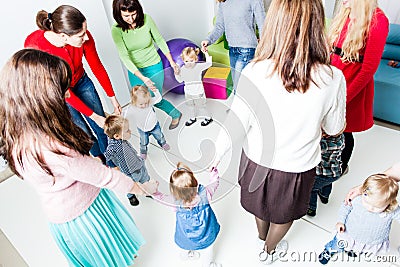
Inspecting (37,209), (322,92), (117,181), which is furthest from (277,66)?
(37,209)

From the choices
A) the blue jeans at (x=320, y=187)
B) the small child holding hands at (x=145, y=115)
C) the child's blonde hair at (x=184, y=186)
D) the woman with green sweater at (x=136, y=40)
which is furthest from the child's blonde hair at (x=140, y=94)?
the blue jeans at (x=320, y=187)

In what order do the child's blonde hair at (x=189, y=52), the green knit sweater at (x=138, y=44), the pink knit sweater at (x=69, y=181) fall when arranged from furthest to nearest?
the child's blonde hair at (x=189, y=52)
the green knit sweater at (x=138, y=44)
the pink knit sweater at (x=69, y=181)

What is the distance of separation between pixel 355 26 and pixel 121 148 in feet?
4.05

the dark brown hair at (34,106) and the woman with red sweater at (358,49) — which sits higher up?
the dark brown hair at (34,106)

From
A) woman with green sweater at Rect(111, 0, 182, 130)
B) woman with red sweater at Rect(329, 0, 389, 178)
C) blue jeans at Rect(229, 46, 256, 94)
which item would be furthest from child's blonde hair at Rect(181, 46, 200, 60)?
woman with red sweater at Rect(329, 0, 389, 178)

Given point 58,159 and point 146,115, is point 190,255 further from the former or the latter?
point 58,159

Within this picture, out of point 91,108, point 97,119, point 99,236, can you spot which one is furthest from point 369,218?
point 91,108

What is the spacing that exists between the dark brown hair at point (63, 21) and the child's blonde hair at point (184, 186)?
2.88ft

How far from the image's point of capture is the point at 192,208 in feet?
4.63

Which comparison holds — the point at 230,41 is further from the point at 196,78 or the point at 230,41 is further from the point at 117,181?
the point at 117,181

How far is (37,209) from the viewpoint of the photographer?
218 cm

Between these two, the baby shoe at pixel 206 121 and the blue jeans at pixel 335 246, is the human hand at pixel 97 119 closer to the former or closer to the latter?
the baby shoe at pixel 206 121

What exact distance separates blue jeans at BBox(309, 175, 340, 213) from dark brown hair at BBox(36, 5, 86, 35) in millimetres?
1364

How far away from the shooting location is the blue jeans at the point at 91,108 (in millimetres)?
1952
